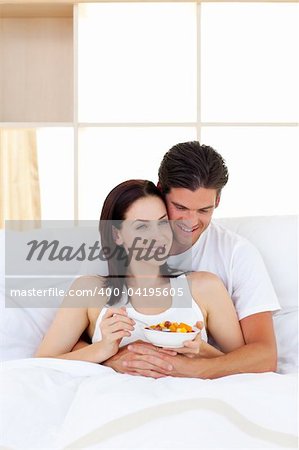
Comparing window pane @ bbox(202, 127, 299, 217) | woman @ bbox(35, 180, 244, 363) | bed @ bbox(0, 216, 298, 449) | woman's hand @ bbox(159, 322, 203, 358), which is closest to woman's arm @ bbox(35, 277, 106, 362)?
woman @ bbox(35, 180, 244, 363)

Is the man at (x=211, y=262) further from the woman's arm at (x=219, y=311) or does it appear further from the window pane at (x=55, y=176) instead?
the window pane at (x=55, y=176)

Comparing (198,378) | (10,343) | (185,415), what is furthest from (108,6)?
(185,415)

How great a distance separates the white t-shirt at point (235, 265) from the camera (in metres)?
1.92

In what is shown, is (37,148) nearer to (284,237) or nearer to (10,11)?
(10,11)

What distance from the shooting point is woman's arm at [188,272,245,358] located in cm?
187

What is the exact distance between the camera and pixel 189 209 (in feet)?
6.36

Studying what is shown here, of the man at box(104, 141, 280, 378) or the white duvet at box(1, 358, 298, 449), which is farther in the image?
the man at box(104, 141, 280, 378)

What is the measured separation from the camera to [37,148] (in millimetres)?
3217

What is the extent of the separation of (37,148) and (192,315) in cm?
159

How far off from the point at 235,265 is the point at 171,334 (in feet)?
1.40

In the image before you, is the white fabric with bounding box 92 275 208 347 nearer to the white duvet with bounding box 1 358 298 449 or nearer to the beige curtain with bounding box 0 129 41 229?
the white duvet with bounding box 1 358 298 449

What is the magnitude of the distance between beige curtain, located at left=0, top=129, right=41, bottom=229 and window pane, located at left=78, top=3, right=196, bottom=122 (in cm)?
45

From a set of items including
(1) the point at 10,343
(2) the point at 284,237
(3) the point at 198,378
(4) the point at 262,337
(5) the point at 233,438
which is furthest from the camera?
(2) the point at 284,237

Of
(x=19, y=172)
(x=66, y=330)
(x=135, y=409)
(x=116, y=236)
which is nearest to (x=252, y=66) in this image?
(x=19, y=172)
